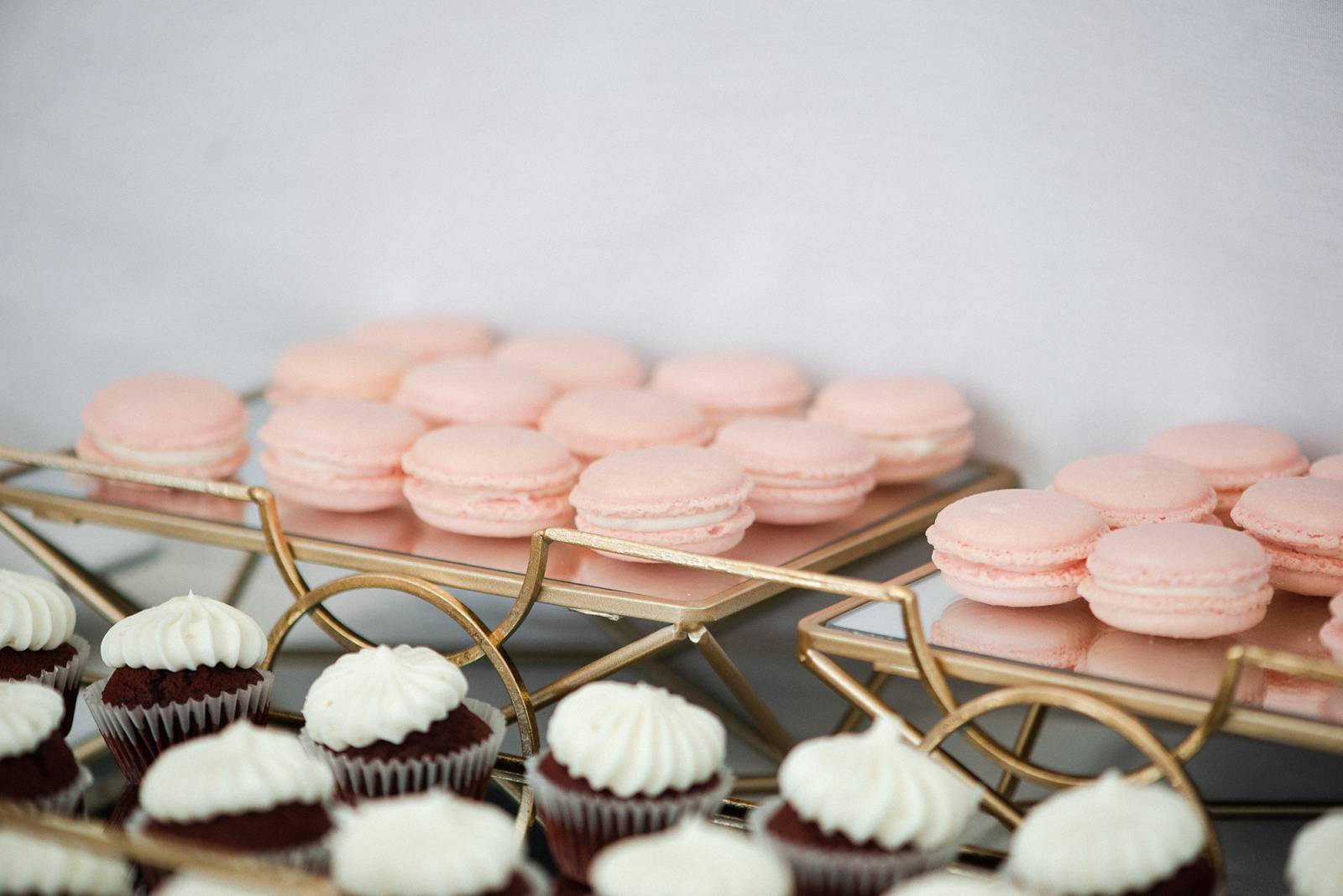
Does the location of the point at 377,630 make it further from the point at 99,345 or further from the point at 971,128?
the point at 971,128

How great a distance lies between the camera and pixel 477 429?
1.59 meters

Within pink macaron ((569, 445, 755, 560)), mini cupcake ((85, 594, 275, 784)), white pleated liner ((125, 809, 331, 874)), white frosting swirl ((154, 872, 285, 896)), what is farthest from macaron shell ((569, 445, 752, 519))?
white frosting swirl ((154, 872, 285, 896))

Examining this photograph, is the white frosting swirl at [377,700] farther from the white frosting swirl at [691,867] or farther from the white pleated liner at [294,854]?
the white frosting swirl at [691,867]

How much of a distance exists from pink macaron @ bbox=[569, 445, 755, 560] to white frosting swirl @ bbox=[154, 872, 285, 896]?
0.59m

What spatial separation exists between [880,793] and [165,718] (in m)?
0.70

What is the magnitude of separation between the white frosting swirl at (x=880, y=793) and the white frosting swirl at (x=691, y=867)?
0.08m

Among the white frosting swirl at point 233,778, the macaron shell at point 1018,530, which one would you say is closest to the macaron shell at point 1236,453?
the macaron shell at point 1018,530

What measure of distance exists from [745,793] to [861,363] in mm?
646

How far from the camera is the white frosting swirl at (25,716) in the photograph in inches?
44.7

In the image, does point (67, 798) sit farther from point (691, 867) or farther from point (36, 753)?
point (691, 867)

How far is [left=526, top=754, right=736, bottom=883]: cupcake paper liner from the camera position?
1082mm

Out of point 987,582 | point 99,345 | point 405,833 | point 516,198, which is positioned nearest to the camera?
point 405,833

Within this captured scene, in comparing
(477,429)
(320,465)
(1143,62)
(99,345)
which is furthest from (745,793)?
(99,345)

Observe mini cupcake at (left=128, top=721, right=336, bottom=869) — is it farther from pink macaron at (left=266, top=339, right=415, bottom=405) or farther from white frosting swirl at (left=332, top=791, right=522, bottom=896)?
pink macaron at (left=266, top=339, right=415, bottom=405)
